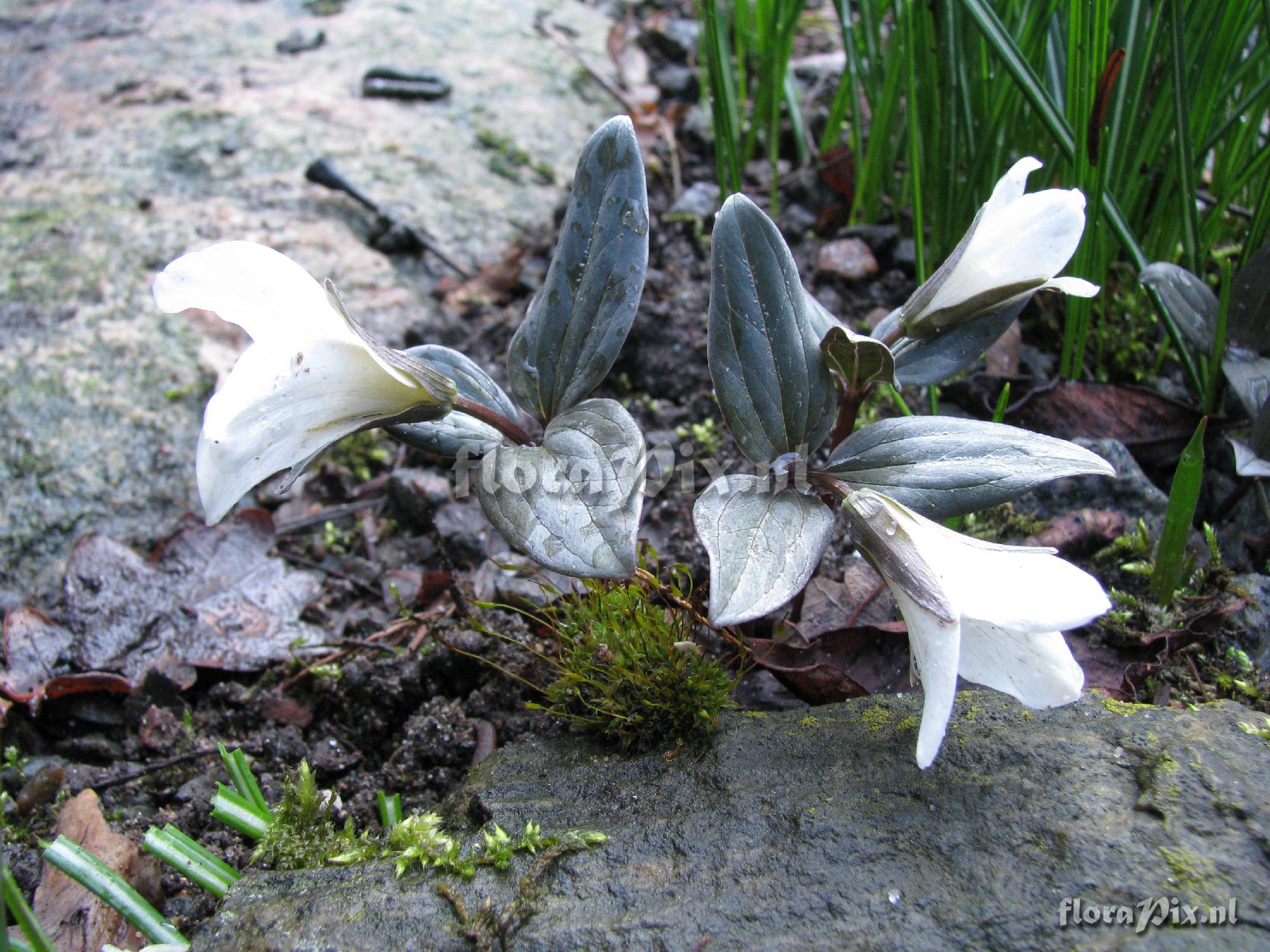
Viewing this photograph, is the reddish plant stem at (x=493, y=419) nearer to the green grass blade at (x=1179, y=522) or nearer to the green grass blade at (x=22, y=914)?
the green grass blade at (x=22, y=914)

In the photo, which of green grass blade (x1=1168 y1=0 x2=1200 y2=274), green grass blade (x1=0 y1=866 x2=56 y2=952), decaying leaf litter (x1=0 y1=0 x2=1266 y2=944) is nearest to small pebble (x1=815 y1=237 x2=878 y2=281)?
decaying leaf litter (x1=0 y1=0 x2=1266 y2=944)

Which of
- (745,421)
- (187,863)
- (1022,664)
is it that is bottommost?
(187,863)

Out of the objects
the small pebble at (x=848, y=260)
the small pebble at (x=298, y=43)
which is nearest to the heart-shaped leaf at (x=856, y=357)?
the small pebble at (x=848, y=260)

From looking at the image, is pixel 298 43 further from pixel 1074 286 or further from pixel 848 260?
pixel 1074 286

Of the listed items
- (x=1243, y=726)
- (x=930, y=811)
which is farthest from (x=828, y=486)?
(x=1243, y=726)

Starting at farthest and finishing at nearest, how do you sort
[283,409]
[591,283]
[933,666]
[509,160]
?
[509,160]
[591,283]
[283,409]
[933,666]

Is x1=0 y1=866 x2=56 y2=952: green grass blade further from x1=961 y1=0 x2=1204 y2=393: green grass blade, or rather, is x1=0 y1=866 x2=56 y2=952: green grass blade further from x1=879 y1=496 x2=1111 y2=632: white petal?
x1=961 y1=0 x2=1204 y2=393: green grass blade

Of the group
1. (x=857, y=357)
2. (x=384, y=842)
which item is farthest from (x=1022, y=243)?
(x=384, y=842)
